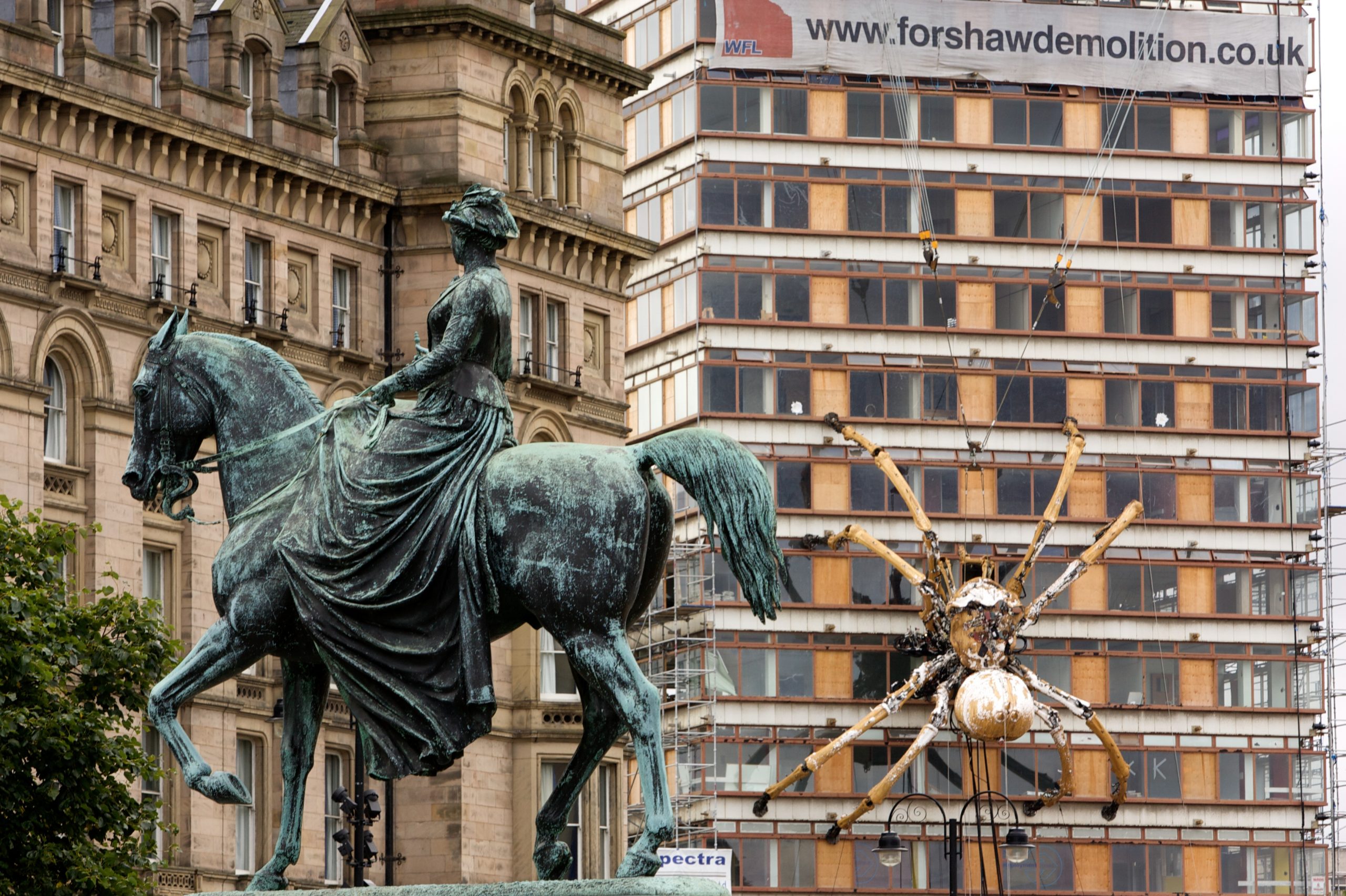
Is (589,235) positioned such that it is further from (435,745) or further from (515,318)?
(435,745)

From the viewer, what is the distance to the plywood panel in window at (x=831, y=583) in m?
88.6

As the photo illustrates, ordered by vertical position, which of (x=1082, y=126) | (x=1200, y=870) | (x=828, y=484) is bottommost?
(x=1200, y=870)

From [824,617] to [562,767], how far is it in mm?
18454

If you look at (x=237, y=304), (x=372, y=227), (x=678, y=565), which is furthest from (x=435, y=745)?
(x=678, y=565)

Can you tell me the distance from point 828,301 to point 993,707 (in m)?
12.9

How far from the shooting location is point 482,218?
60.6 feet

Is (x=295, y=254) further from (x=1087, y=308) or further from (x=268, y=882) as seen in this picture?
(x=268, y=882)

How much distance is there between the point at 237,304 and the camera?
216 feet

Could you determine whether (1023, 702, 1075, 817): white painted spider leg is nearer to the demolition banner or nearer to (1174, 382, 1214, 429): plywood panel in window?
(1174, 382, 1214, 429): plywood panel in window

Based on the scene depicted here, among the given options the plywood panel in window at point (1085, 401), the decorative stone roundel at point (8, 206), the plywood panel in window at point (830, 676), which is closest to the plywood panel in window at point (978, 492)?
the plywood panel in window at point (1085, 401)

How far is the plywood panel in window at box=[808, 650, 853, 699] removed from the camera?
88.1 metres

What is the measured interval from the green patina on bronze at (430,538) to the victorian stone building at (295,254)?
39.9 meters

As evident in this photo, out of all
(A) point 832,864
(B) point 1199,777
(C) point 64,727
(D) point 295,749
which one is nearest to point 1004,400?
(B) point 1199,777

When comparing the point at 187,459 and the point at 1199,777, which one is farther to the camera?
the point at 1199,777
